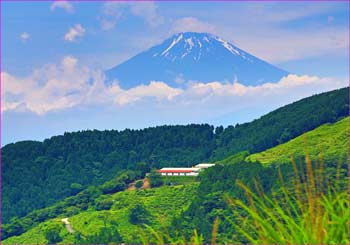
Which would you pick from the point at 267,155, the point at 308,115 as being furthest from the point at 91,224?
the point at 308,115

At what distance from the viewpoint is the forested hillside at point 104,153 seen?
388 feet

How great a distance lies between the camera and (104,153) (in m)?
133

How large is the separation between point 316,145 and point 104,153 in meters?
51.5

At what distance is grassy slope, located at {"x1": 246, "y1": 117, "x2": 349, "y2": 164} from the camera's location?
277 ft

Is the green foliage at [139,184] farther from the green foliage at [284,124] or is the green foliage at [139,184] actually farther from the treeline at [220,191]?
the green foliage at [284,124]

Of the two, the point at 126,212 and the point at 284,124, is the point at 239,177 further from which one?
the point at 284,124

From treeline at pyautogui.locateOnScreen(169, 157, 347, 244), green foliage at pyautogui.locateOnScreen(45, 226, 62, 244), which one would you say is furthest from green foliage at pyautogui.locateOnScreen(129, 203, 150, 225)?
green foliage at pyautogui.locateOnScreen(45, 226, 62, 244)

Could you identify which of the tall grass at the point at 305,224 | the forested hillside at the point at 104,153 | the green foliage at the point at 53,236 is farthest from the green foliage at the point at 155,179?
the tall grass at the point at 305,224

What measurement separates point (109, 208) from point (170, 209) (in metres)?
7.83

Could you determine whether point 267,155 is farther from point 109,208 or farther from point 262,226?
point 262,226

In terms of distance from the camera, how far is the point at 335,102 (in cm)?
10356

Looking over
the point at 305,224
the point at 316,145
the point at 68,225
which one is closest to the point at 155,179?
the point at 68,225

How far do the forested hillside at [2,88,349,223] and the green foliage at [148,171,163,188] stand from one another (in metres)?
17.7

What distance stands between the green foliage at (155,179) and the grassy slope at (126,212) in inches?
93.7
